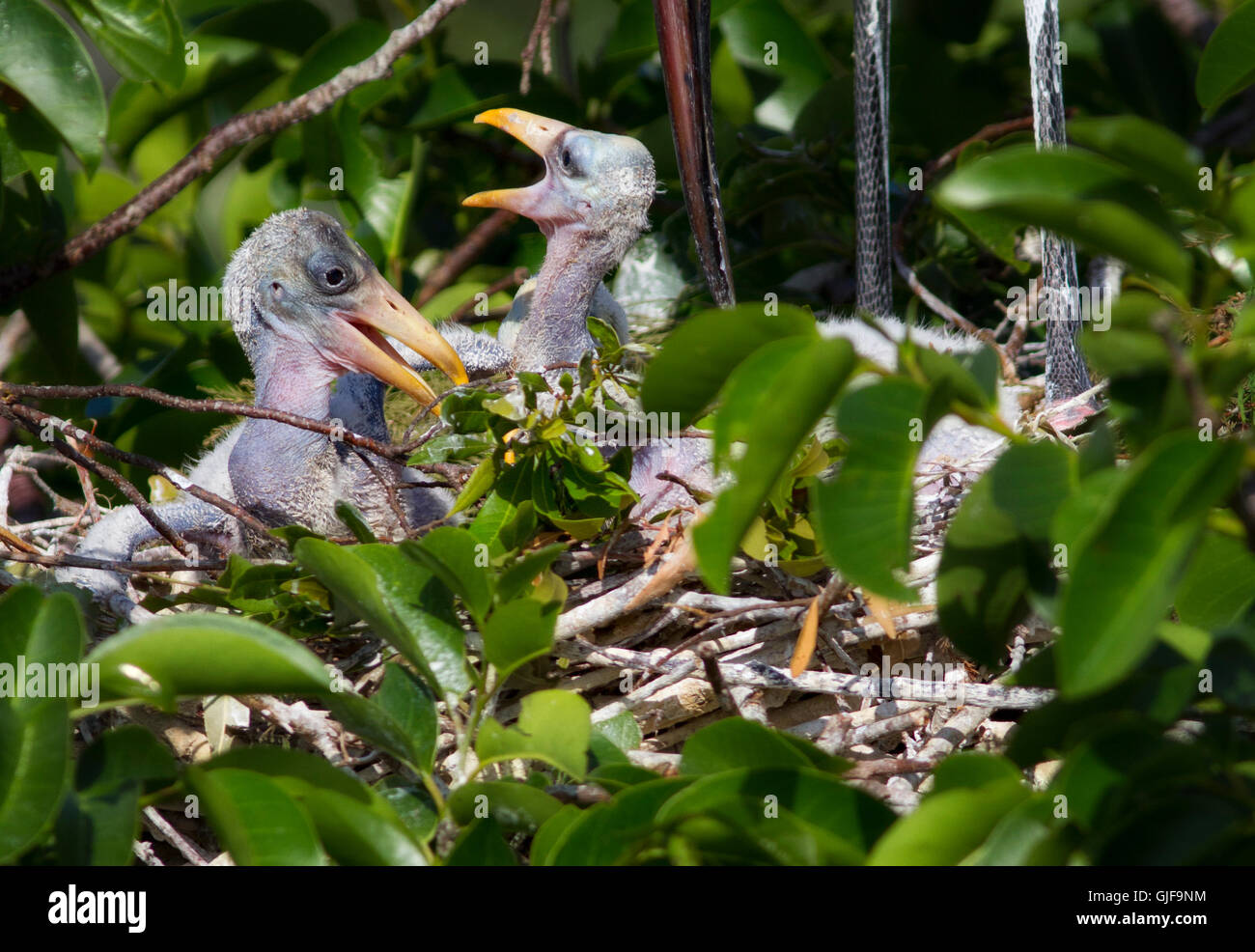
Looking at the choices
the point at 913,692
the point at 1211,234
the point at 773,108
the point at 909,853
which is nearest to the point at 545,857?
the point at 909,853

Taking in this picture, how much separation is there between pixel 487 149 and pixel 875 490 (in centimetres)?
175

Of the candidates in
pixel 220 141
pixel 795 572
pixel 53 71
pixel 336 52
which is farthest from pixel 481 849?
pixel 336 52

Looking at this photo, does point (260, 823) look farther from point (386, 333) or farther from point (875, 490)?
point (386, 333)

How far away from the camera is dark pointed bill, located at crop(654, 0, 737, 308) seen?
5.15ft

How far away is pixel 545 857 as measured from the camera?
0.80 m

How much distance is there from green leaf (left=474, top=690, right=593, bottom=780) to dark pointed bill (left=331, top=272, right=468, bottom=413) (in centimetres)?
82

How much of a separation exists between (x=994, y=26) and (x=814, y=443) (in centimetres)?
164

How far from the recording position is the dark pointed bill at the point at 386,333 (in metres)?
1.62

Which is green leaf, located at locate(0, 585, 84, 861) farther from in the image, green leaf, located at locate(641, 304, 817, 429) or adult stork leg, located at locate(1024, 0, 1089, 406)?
adult stork leg, located at locate(1024, 0, 1089, 406)

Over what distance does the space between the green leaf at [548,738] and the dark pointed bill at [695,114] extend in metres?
0.85

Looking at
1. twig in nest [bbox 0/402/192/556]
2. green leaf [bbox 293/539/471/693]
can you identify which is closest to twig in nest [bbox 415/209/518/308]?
twig in nest [bbox 0/402/192/556]

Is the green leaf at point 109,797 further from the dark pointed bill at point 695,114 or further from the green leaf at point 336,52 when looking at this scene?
the green leaf at point 336,52

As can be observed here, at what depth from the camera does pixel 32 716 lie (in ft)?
2.58

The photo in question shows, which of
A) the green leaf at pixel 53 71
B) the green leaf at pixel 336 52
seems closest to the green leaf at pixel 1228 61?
the green leaf at pixel 53 71
